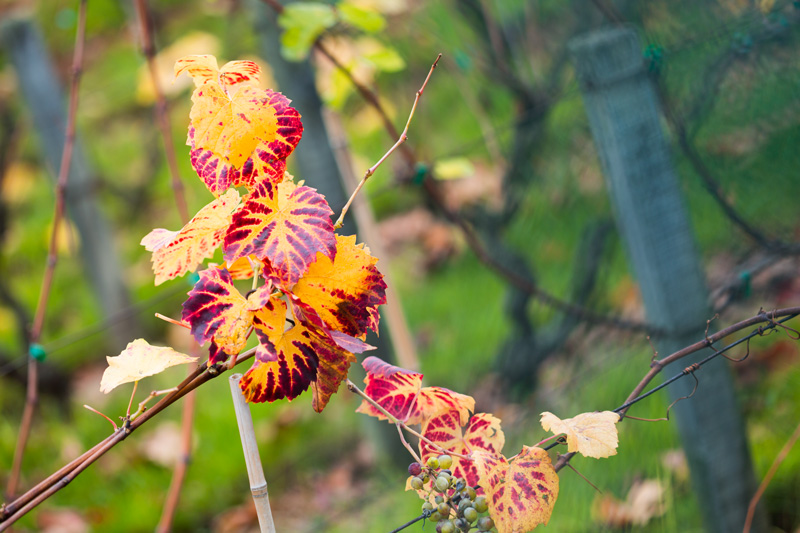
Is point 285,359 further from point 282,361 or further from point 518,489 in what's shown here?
point 518,489

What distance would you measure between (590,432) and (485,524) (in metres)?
0.13

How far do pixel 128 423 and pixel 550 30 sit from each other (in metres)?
2.07

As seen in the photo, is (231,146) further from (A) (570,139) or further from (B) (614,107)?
(A) (570,139)

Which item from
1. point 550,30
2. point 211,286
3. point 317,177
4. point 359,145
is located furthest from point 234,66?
point 359,145

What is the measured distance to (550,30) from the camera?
7.16 ft

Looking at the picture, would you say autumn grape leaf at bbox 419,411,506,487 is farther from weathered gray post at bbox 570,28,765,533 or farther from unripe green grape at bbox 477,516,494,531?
weathered gray post at bbox 570,28,765,533

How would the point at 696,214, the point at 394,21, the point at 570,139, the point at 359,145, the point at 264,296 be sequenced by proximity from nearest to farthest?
the point at 264,296 → the point at 696,214 → the point at 570,139 → the point at 394,21 → the point at 359,145

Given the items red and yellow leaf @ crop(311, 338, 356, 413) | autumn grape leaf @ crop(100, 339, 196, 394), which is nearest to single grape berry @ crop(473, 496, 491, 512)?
red and yellow leaf @ crop(311, 338, 356, 413)

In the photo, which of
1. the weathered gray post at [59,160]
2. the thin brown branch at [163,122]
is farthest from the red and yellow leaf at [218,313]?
the weathered gray post at [59,160]

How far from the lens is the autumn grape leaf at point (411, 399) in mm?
580

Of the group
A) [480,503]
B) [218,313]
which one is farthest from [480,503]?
[218,313]

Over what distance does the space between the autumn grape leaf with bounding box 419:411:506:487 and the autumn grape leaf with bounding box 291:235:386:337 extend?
0.51 ft

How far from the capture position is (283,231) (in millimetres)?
467

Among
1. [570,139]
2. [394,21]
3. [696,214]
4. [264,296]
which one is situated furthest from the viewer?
[394,21]
